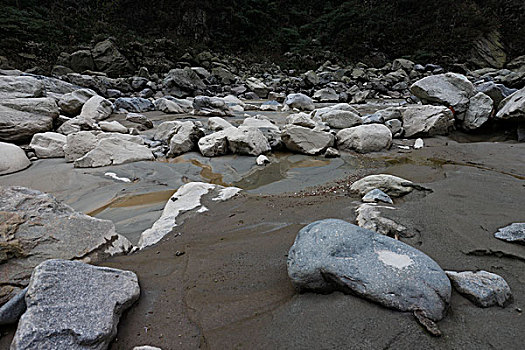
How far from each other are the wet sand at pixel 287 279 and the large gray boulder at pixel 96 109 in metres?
6.03

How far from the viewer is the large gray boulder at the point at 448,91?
5375mm

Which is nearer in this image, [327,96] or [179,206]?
[179,206]

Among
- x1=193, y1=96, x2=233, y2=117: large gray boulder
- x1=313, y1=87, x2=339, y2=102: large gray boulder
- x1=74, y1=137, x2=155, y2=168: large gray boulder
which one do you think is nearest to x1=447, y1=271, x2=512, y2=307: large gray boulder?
x1=74, y1=137, x2=155, y2=168: large gray boulder

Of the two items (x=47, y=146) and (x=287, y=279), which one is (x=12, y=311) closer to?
(x=287, y=279)

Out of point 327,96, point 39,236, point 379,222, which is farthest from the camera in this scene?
point 327,96

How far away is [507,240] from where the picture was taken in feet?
5.06

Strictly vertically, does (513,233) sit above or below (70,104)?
below

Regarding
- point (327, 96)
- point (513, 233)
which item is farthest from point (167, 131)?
point (327, 96)

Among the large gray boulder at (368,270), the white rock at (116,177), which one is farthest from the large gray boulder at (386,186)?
the white rock at (116,177)

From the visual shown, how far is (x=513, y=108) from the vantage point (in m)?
4.48

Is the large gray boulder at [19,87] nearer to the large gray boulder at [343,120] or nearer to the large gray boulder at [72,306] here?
the large gray boulder at [72,306]

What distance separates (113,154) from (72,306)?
128 inches

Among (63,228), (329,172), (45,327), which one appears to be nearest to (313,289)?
(45,327)

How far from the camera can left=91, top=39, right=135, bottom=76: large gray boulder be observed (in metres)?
15.2
